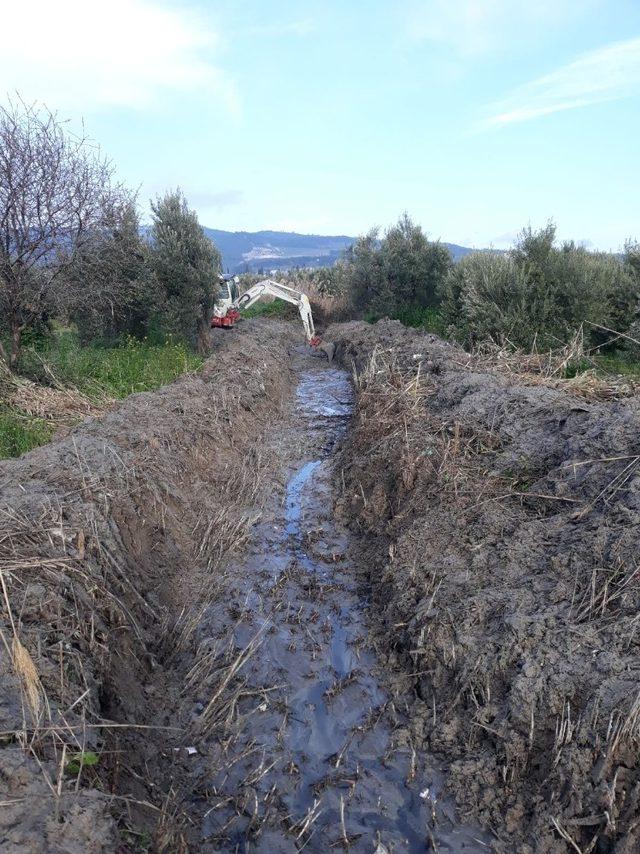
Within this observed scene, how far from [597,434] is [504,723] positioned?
11.0 ft

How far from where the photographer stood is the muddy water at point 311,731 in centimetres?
365

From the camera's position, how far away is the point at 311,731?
4473 millimetres

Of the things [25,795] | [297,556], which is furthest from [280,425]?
[25,795]

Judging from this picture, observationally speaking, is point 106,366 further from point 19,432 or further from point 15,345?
point 19,432

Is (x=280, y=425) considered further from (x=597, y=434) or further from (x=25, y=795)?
(x=25, y=795)

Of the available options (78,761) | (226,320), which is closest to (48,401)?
(78,761)

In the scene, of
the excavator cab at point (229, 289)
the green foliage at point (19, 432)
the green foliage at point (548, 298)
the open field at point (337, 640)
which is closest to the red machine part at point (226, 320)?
the excavator cab at point (229, 289)

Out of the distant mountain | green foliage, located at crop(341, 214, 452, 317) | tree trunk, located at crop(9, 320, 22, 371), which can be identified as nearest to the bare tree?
tree trunk, located at crop(9, 320, 22, 371)

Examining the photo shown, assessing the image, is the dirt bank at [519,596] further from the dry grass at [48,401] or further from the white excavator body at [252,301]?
the white excavator body at [252,301]

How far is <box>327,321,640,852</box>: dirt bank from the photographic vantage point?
11.5ft

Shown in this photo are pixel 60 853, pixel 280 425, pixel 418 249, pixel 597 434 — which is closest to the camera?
pixel 60 853

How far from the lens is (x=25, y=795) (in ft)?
9.56

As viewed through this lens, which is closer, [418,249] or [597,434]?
[597,434]

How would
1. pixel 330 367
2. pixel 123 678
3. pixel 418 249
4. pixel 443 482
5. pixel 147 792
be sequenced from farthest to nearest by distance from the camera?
1. pixel 418 249
2. pixel 330 367
3. pixel 443 482
4. pixel 123 678
5. pixel 147 792
